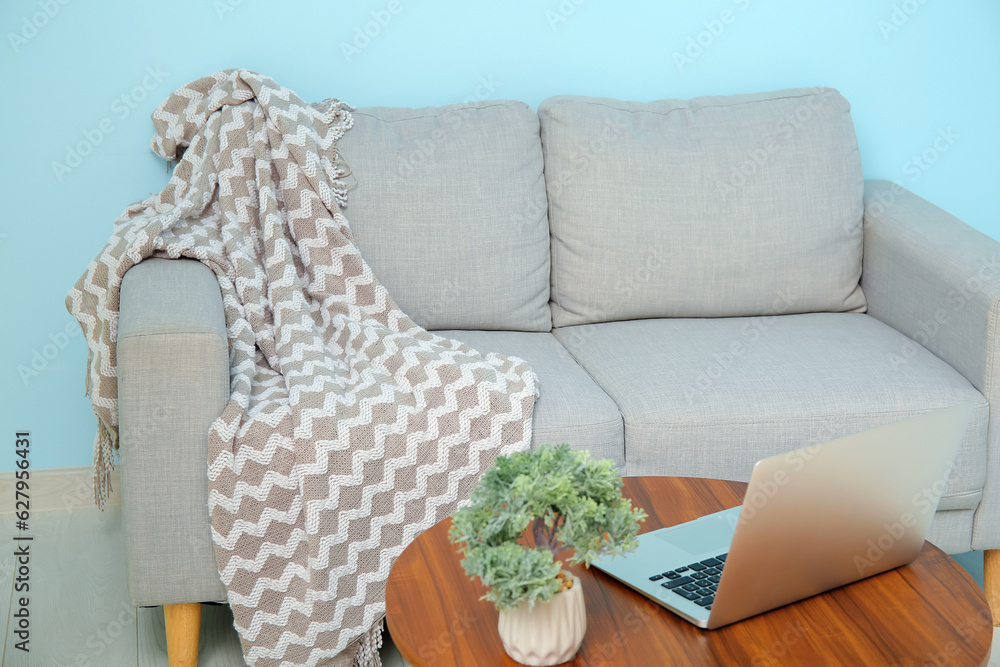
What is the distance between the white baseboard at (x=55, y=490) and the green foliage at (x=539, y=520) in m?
1.55

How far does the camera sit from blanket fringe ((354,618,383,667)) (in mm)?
1441

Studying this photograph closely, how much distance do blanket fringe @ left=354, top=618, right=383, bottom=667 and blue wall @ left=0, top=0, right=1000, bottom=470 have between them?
102 centimetres

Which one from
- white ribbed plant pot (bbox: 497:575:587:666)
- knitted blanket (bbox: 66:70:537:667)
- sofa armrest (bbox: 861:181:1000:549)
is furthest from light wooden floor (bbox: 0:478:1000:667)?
white ribbed plant pot (bbox: 497:575:587:666)

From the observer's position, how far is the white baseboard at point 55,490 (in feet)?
6.75

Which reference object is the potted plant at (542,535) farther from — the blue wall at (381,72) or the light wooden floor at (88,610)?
the blue wall at (381,72)

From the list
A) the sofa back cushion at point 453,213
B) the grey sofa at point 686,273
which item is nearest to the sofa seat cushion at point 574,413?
the grey sofa at point 686,273

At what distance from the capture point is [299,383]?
4.86 feet

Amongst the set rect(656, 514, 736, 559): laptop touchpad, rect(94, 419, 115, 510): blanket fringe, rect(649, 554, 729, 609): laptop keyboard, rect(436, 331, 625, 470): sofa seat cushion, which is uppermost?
rect(649, 554, 729, 609): laptop keyboard

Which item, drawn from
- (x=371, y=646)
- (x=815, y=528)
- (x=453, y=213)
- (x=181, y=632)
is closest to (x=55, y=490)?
(x=181, y=632)

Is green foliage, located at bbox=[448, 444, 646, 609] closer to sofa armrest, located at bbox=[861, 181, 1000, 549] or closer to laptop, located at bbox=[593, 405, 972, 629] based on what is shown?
laptop, located at bbox=[593, 405, 972, 629]

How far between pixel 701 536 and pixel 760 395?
58 cm

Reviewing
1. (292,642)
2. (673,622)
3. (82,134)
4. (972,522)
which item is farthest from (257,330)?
(972,522)

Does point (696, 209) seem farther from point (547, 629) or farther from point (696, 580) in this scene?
point (547, 629)

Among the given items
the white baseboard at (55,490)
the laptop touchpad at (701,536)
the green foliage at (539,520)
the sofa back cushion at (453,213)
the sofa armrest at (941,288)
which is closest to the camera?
the green foliage at (539,520)
